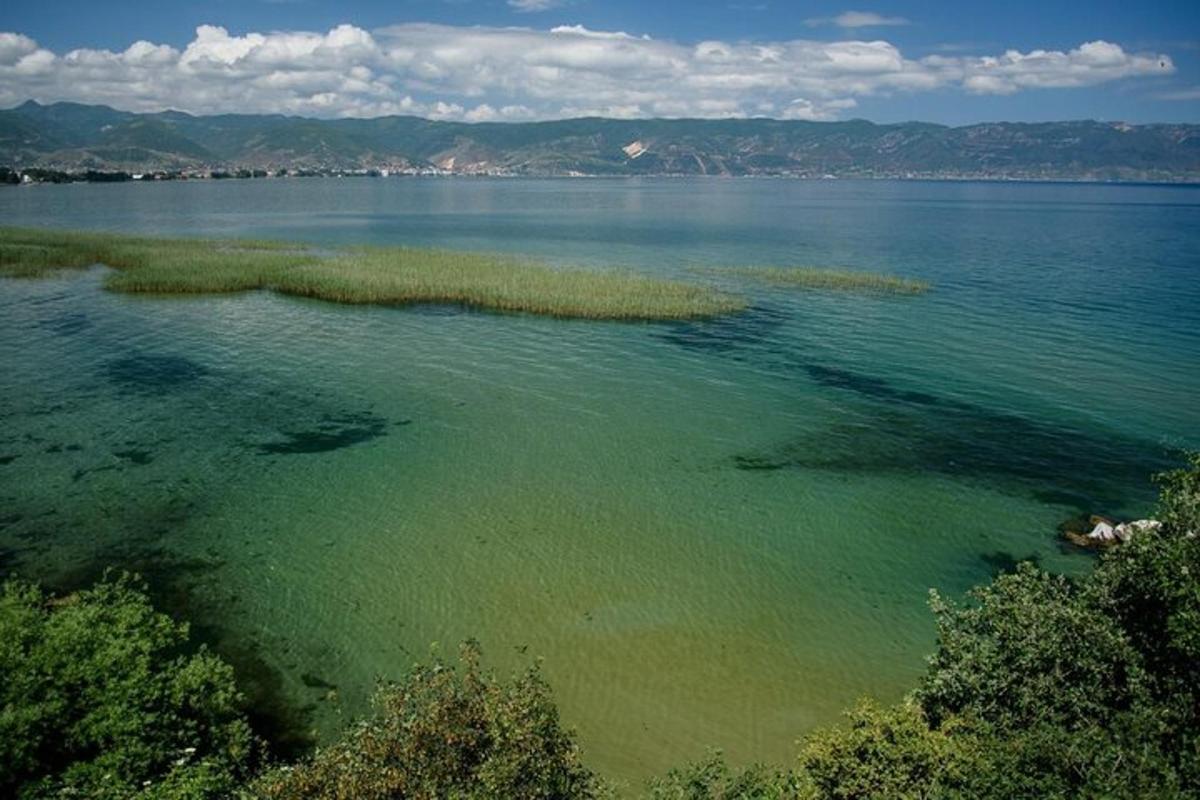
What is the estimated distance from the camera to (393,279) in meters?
75.4

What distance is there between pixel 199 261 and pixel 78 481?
54478 mm

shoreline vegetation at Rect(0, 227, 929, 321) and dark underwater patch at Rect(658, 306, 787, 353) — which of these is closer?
dark underwater patch at Rect(658, 306, 787, 353)

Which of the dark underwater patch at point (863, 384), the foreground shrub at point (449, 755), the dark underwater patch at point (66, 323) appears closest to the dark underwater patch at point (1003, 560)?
the dark underwater patch at point (863, 384)

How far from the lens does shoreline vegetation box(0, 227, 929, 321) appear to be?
70.9 meters

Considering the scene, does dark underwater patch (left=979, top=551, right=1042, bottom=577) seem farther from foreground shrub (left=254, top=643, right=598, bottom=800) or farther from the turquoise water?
foreground shrub (left=254, top=643, right=598, bottom=800)

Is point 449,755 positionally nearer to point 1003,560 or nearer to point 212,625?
point 212,625

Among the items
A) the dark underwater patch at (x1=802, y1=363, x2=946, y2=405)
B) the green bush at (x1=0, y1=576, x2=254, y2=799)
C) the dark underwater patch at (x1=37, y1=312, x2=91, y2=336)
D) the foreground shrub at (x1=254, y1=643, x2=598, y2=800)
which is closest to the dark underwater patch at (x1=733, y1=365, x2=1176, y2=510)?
the dark underwater patch at (x1=802, y1=363, x2=946, y2=405)

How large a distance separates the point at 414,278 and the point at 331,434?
38.7 meters

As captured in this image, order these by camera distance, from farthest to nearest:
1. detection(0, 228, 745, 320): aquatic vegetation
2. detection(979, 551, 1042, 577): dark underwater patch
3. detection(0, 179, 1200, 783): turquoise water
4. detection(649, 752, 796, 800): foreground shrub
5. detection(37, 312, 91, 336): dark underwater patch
→ detection(0, 228, 745, 320): aquatic vegetation, detection(37, 312, 91, 336): dark underwater patch, detection(979, 551, 1042, 577): dark underwater patch, detection(0, 179, 1200, 783): turquoise water, detection(649, 752, 796, 800): foreground shrub

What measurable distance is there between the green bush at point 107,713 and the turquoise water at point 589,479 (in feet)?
12.1

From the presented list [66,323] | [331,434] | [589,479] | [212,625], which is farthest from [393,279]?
[212,625]

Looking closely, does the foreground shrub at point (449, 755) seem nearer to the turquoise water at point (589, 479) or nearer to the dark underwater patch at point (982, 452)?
the turquoise water at point (589, 479)

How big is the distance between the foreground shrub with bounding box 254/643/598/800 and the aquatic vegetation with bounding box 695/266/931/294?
77331 mm

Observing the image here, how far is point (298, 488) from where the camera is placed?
34406mm
